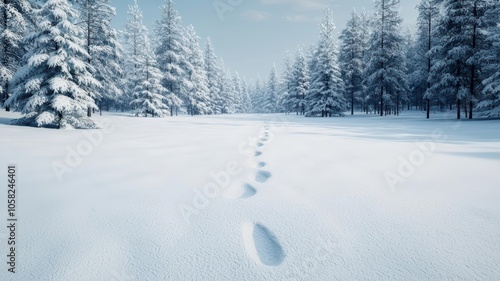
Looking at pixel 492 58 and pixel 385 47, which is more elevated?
pixel 385 47

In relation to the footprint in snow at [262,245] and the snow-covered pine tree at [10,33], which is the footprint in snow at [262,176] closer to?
the footprint in snow at [262,245]

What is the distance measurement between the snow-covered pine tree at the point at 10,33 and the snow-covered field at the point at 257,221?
14.3 m

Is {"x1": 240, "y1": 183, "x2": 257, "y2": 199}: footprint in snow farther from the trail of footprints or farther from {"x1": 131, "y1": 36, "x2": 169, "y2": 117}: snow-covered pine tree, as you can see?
{"x1": 131, "y1": 36, "x2": 169, "y2": 117}: snow-covered pine tree

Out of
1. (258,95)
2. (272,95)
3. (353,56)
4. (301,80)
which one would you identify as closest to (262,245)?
(353,56)

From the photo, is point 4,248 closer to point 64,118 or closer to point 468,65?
point 64,118

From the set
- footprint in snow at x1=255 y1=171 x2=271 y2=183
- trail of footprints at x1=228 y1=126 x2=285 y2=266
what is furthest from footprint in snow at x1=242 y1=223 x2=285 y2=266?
footprint in snow at x1=255 y1=171 x2=271 y2=183

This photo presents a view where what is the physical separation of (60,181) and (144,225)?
2.06 m

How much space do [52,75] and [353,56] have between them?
2939 cm

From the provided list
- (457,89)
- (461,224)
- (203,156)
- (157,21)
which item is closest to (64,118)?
(203,156)

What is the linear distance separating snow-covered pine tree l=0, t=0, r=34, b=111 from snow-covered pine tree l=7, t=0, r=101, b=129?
17.0ft

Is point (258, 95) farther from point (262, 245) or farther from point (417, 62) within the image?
point (262, 245)

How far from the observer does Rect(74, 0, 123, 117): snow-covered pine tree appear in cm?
1853

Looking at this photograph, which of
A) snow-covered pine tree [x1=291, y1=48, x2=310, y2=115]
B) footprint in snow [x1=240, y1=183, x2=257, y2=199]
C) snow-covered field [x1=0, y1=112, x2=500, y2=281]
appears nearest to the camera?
snow-covered field [x1=0, y1=112, x2=500, y2=281]

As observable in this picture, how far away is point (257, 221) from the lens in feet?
7.66
